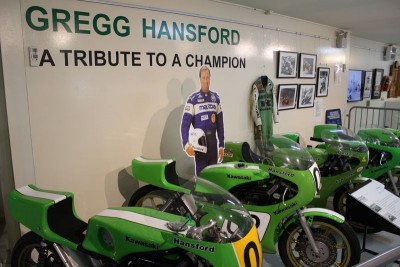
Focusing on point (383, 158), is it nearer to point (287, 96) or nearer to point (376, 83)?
point (287, 96)

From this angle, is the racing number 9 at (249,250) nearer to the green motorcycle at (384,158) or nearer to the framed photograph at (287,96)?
the green motorcycle at (384,158)

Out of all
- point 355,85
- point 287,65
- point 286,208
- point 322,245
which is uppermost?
point 287,65

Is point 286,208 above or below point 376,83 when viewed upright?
below

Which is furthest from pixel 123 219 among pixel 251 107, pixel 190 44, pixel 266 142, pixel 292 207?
pixel 251 107

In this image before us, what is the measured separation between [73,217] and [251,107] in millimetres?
2916

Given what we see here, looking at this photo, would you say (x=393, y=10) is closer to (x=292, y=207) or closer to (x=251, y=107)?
(x=251, y=107)


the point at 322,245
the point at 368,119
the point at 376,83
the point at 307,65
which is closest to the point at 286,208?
the point at 322,245

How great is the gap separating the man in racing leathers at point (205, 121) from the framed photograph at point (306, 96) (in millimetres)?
2377

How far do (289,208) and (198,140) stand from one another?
114cm

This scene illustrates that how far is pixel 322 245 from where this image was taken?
2.22 meters

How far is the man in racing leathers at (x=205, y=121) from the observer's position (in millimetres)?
2939

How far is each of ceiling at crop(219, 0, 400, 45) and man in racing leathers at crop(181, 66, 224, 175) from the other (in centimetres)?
138

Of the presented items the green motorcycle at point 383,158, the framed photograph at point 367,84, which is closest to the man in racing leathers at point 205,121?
the green motorcycle at point 383,158

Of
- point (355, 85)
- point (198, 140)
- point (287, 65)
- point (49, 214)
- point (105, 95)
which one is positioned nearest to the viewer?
point (49, 214)
